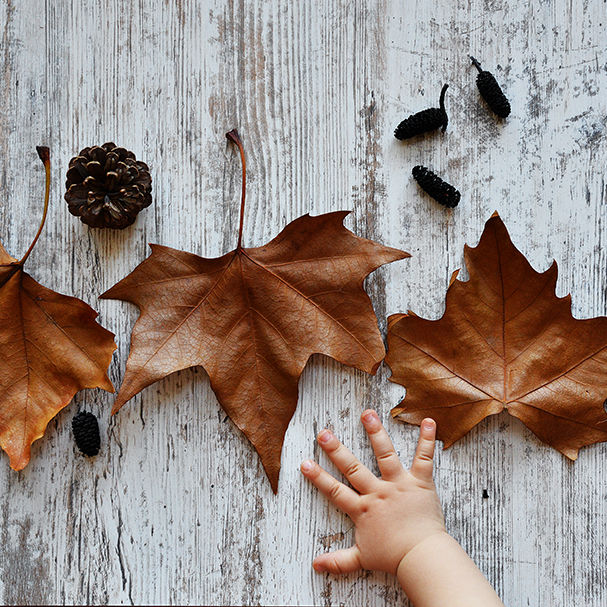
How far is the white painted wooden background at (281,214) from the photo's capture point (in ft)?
2.80

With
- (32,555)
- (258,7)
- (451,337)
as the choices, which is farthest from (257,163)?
(32,555)

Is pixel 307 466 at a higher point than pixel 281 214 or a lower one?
lower

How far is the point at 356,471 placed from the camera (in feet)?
2.73

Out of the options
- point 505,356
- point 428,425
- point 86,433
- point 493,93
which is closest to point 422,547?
point 428,425

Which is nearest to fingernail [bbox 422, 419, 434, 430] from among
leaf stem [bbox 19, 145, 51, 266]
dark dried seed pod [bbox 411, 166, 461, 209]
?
dark dried seed pod [bbox 411, 166, 461, 209]

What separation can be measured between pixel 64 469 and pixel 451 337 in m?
0.56

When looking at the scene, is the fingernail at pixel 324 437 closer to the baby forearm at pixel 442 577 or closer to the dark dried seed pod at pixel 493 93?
the baby forearm at pixel 442 577

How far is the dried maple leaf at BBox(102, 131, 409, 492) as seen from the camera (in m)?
0.81

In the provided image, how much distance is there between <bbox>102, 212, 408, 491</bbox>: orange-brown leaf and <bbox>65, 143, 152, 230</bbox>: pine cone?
0.07 metres

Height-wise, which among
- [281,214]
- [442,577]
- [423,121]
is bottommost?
[442,577]

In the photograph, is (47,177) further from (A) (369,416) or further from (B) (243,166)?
(A) (369,416)

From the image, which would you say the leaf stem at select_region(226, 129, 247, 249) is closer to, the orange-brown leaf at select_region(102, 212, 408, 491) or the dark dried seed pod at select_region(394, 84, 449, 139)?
the orange-brown leaf at select_region(102, 212, 408, 491)

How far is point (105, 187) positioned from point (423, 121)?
429 millimetres

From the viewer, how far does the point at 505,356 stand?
32.7 inches
